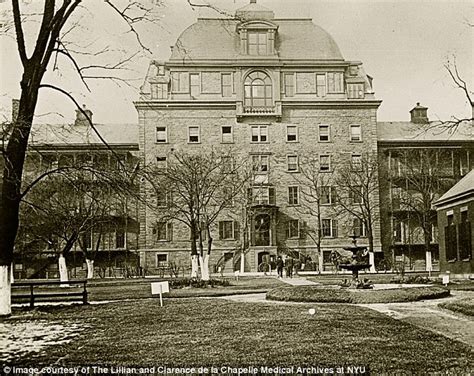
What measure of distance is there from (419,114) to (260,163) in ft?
60.5

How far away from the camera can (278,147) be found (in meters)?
44.1

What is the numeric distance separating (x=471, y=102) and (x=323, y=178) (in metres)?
23.8

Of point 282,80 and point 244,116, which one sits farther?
point 244,116

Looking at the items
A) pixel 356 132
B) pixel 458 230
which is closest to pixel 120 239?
pixel 356 132

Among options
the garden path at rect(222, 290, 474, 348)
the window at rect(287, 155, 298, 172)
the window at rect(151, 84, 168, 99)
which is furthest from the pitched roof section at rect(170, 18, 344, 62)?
the garden path at rect(222, 290, 474, 348)

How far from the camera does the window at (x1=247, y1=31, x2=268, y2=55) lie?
35.6 meters

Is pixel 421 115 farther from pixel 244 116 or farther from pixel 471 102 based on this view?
pixel 471 102

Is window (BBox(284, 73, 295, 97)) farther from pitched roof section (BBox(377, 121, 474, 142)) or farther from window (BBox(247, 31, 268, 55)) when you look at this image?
pitched roof section (BBox(377, 121, 474, 142))

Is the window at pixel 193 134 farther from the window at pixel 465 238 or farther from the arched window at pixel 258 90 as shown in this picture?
the window at pixel 465 238

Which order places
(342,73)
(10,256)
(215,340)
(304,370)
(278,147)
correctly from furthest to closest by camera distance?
(278,147) → (342,73) → (10,256) → (215,340) → (304,370)

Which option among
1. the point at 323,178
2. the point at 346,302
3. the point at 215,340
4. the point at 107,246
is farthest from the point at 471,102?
the point at 107,246

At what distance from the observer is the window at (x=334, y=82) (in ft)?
112

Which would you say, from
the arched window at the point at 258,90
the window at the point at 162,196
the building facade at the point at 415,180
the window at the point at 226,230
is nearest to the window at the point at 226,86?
the arched window at the point at 258,90

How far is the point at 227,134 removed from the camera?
151ft
